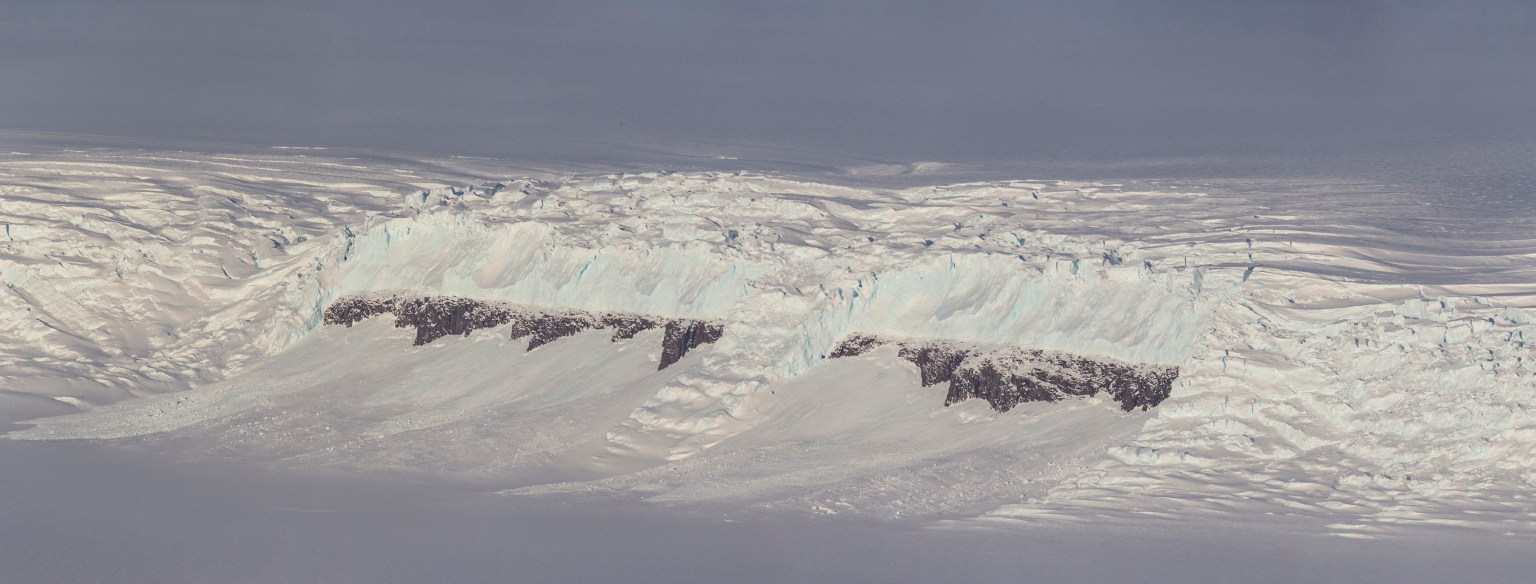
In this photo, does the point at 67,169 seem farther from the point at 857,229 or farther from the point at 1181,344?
the point at 1181,344

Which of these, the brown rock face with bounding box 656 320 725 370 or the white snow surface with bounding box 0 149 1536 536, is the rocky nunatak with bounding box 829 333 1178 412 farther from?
the brown rock face with bounding box 656 320 725 370

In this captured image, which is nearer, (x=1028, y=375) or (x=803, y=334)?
(x=1028, y=375)

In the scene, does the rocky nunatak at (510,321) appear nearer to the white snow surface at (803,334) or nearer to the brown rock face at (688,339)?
the brown rock face at (688,339)

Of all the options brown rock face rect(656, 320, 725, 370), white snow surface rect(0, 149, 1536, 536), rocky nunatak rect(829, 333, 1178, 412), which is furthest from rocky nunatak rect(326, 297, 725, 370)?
rocky nunatak rect(829, 333, 1178, 412)

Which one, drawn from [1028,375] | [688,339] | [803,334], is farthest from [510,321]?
[1028,375]

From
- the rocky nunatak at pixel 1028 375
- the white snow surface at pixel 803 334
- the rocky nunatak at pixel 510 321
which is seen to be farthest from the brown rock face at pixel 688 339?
the rocky nunatak at pixel 1028 375

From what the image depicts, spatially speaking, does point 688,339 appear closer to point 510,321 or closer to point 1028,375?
point 510,321
